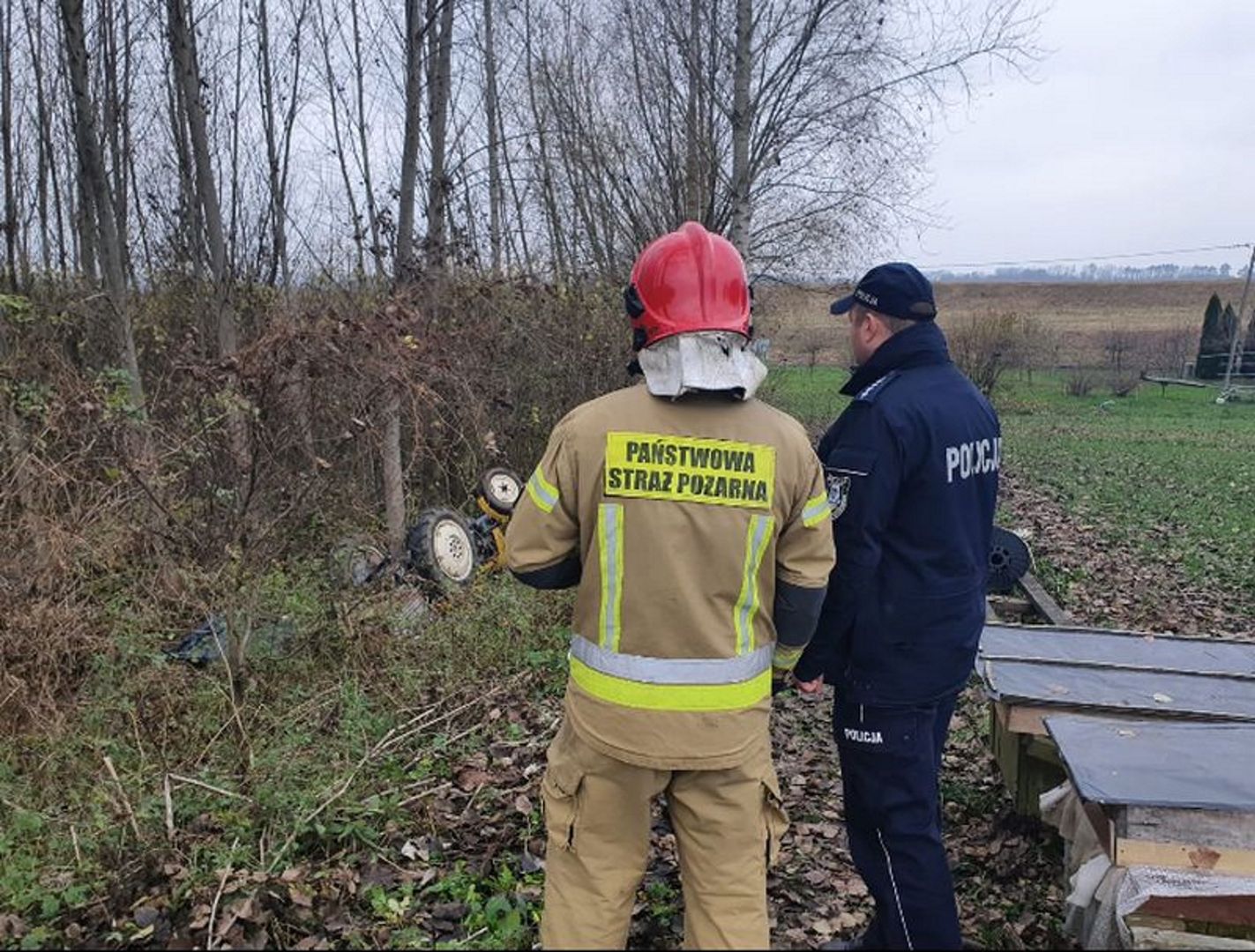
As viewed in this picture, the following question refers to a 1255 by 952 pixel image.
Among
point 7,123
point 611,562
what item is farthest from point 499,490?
point 7,123

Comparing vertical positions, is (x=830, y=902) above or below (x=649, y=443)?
below

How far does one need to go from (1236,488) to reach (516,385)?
10.5 metres

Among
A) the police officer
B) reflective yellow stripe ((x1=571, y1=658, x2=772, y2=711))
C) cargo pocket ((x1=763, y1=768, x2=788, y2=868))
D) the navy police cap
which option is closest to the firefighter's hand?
the police officer

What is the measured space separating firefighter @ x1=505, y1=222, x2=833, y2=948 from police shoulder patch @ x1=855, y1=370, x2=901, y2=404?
1.88 ft

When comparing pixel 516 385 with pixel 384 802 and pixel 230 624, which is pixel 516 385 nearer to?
pixel 230 624

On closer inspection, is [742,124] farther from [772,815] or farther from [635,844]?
[635,844]

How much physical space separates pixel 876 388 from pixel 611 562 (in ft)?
3.79

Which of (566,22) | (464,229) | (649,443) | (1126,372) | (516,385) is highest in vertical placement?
(566,22)

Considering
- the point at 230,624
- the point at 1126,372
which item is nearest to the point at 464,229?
the point at 230,624

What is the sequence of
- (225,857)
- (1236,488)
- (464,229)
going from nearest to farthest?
(225,857), (464,229), (1236,488)

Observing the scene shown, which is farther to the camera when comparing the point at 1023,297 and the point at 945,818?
the point at 1023,297

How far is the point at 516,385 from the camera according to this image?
1011cm

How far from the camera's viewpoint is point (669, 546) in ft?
7.47

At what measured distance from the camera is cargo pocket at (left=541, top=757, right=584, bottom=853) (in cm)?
240
